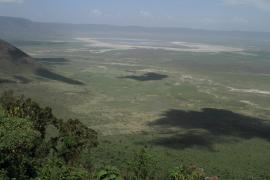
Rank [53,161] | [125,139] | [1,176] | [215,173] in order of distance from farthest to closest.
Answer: [125,139] → [215,173] → [53,161] → [1,176]

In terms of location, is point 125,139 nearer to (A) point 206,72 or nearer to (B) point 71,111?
(B) point 71,111

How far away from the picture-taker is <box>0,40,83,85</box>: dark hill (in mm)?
131750

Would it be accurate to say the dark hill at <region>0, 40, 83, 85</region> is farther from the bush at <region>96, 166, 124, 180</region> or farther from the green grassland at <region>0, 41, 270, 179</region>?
the bush at <region>96, 166, 124, 180</region>

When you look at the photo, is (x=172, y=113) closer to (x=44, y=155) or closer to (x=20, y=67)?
(x=44, y=155)

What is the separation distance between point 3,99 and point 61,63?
12727 cm

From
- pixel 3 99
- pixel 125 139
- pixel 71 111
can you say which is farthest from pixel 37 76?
pixel 3 99

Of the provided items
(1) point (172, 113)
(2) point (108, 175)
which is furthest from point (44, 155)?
(1) point (172, 113)

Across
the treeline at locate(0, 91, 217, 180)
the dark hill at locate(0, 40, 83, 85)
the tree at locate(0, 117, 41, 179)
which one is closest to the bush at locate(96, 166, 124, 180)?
the treeline at locate(0, 91, 217, 180)

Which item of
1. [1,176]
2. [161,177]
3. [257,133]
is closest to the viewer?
[1,176]

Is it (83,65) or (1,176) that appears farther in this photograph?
(83,65)

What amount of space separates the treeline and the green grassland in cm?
836

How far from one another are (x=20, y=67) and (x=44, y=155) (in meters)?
92.9

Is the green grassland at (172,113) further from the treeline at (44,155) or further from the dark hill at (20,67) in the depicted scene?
the treeline at (44,155)

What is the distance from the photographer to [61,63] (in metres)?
182
